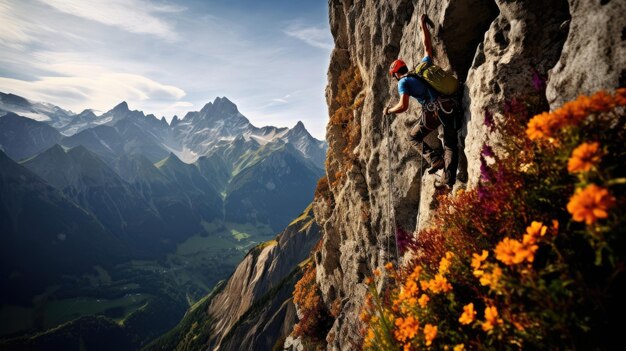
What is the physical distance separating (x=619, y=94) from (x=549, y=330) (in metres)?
2.40

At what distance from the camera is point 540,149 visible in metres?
3.80

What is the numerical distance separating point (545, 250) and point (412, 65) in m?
10.5

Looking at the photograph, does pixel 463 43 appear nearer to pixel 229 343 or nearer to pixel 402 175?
pixel 402 175

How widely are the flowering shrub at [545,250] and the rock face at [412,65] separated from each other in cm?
156

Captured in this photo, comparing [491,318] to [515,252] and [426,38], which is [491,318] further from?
[426,38]

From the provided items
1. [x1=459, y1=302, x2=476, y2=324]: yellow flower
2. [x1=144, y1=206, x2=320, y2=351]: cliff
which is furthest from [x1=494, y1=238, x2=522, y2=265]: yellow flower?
[x1=144, y1=206, x2=320, y2=351]: cliff

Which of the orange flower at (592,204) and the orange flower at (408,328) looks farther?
the orange flower at (408,328)

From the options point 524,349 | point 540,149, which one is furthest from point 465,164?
point 524,349

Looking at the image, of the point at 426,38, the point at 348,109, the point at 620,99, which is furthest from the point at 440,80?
the point at 348,109

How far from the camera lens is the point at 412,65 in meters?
12.5

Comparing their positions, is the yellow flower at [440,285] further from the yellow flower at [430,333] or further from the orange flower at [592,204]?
the orange flower at [592,204]

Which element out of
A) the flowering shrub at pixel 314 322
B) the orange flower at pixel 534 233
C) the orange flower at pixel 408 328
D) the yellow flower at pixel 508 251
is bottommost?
the flowering shrub at pixel 314 322

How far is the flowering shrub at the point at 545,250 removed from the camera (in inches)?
105

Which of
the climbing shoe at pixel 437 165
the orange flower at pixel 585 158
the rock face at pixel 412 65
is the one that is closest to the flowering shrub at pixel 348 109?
the rock face at pixel 412 65
